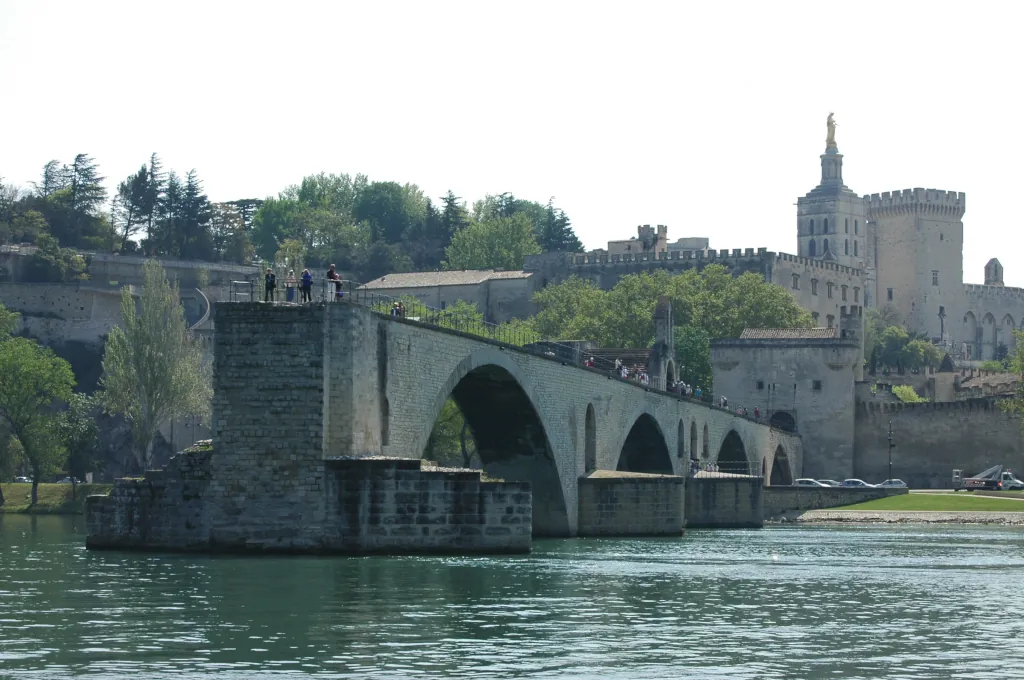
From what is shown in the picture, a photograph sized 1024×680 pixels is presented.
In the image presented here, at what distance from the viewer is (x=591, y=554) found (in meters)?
50.4

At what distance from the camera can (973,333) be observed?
607ft

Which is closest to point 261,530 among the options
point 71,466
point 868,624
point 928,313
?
point 868,624

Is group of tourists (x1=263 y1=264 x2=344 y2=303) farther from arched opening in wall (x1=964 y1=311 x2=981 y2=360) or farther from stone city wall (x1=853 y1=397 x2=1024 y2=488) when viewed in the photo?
arched opening in wall (x1=964 y1=311 x2=981 y2=360)

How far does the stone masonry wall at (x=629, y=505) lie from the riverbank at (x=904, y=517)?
76.0ft

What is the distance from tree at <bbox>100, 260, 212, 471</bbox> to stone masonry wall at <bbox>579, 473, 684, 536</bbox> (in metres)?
29.6

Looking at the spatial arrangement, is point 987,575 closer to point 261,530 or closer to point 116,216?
point 261,530

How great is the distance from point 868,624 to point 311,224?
142m

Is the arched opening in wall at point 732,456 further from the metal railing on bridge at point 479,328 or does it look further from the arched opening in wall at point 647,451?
the arched opening in wall at point 647,451

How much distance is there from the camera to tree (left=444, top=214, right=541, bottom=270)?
163m

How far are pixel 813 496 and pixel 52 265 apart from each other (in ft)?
213

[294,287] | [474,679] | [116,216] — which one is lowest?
[474,679]

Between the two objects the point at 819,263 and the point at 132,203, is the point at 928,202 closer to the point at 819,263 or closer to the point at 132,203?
the point at 819,263

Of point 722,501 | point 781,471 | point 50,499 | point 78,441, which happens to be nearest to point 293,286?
point 722,501

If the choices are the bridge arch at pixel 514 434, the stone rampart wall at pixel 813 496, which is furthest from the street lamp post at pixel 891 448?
A: the bridge arch at pixel 514 434
